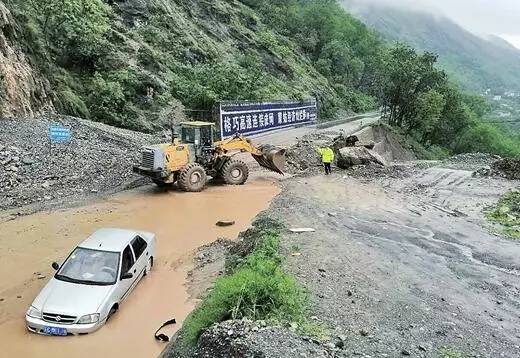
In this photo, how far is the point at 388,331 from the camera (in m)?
7.94

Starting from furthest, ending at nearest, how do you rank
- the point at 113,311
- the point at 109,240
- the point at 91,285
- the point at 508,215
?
the point at 508,215
the point at 109,240
the point at 113,311
the point at 91,285

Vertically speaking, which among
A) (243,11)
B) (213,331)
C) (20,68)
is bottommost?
(213,331)

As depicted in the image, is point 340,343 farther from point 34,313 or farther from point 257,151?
point 257,151

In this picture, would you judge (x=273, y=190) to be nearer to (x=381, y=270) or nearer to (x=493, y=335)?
(x=381, y=270)

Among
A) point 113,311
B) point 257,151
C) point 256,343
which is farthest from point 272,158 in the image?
point 256,343

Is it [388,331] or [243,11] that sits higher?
[243,11]

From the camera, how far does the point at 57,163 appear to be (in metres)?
19.7

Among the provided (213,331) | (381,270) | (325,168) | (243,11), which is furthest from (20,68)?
(243,11)

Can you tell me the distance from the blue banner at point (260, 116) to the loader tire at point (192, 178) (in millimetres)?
9299

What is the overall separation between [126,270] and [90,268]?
2.23ft

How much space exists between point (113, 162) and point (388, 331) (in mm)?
15988

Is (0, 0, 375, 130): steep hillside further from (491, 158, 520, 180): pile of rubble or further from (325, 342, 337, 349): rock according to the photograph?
(325, 342, 337, 349): rock

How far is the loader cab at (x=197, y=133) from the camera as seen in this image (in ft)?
65.9

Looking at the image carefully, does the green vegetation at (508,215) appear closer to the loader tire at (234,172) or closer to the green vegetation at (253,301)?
the loader tire at (234,172)
